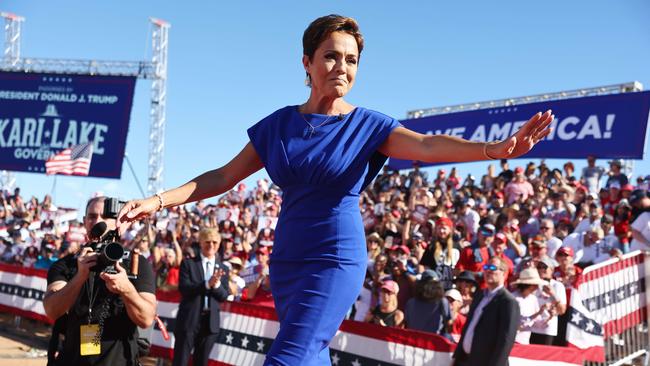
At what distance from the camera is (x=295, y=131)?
9.41 feet

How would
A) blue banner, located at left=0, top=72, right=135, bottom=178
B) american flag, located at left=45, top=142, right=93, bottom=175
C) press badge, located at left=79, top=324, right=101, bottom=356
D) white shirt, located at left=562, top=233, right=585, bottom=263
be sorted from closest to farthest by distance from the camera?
press badge, located at left=79, top=324, right=101, bottom=356, white shirt, located at left=562, top=233, right=585, bottom=263, american flag, located at left=45, top=142, right=93, bottom=175, blue banner, located at left=0, top=72, right=135, bottom=178

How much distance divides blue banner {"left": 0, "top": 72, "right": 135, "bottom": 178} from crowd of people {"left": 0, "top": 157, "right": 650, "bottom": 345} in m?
7.86

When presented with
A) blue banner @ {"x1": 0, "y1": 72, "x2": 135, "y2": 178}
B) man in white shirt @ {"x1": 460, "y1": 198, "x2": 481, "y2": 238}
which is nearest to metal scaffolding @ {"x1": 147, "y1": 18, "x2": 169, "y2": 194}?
blue banner @ {"x1": 0, "y1": 72, "x2": 135, "y2": 178}

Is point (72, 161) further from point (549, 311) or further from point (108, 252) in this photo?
point (108, 252)

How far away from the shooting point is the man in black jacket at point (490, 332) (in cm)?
600

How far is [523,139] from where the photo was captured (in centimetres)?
242

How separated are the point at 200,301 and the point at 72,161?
1698 centimetres

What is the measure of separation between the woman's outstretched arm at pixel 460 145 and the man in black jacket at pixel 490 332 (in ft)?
12.0

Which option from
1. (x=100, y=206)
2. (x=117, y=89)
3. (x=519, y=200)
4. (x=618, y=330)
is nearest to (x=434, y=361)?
(x=618, y=330)

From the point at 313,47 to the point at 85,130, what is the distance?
23464 millimetres

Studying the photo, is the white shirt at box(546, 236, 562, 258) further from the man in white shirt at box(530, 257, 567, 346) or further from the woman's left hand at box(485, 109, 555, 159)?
the woman's left hand at box(485, 109, 555, 159)

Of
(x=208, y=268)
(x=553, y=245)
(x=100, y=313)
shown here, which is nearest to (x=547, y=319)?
(x=553, y=245)

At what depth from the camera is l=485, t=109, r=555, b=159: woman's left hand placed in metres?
2.40

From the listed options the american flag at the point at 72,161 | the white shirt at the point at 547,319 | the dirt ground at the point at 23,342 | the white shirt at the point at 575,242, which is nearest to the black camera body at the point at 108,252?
the white shirt at the point at 547,319
